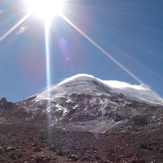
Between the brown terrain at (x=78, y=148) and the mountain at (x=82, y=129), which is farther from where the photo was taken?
the mountain at (x=82, y=129)

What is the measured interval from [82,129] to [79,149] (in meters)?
15.0

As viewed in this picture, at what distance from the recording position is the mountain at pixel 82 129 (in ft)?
65.7

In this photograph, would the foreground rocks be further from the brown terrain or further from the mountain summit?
the mountain summit

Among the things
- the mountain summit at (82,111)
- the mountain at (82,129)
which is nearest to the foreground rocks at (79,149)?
the mountain at (82,129)

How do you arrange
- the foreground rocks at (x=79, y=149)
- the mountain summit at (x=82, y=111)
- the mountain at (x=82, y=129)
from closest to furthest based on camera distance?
the foreground rocks at (x=79, y=149) < the mountain at (x=82, y=129) < the mountain summit at (x=82, y=111)

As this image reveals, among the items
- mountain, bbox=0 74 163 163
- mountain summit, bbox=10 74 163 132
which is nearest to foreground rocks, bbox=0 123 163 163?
mountain, bbox=0 74 163 163

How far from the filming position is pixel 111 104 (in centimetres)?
5125

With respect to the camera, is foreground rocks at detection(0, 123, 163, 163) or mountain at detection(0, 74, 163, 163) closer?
foreground rocks at detection(0, 123, 163, 163)

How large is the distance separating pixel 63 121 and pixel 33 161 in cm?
2670

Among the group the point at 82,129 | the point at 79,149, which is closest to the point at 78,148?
the point at 79,149

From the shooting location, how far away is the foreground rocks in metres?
18.0

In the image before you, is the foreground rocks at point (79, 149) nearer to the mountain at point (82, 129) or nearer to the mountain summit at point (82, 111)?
the mountain at point (82, 129)

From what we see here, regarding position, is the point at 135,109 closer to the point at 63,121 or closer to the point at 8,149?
the point at 63,121

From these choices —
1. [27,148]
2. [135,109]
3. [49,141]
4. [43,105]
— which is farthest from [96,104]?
[27,148]
